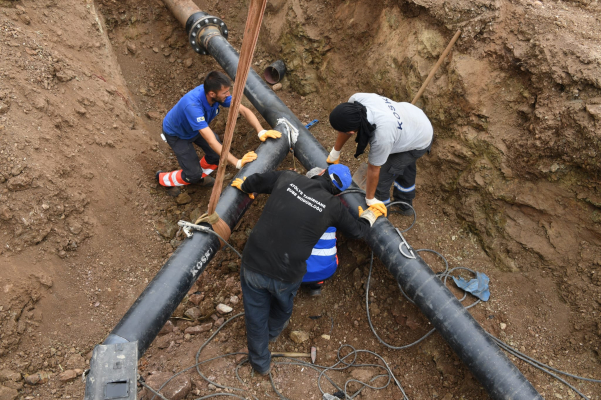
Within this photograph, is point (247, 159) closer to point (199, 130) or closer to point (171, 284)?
point (199, 130)

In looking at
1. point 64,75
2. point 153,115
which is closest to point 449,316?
A: point 153,115

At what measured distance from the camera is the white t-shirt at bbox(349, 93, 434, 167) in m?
3.19

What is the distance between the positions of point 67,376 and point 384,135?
3278 millimetres

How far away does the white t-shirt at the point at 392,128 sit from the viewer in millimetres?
3189

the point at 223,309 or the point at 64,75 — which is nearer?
the point at 223,309

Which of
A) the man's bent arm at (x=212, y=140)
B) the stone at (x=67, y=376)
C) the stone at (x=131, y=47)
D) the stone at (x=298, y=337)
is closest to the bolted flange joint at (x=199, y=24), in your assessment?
the stone at (x=131, y=47)

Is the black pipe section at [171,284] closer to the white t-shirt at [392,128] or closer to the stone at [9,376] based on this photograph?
the stone at [9,376]

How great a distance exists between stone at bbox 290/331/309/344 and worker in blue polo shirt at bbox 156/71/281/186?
174cm

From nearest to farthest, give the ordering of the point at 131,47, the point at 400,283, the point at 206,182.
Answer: the point at 400,283, the point at 206,182, the point at 131,47

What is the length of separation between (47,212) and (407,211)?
3652 millimetres

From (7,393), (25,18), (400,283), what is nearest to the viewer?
(7,393)

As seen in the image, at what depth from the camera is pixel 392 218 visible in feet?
13.6

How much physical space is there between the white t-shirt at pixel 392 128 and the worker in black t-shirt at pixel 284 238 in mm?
393

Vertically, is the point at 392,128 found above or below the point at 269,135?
above
